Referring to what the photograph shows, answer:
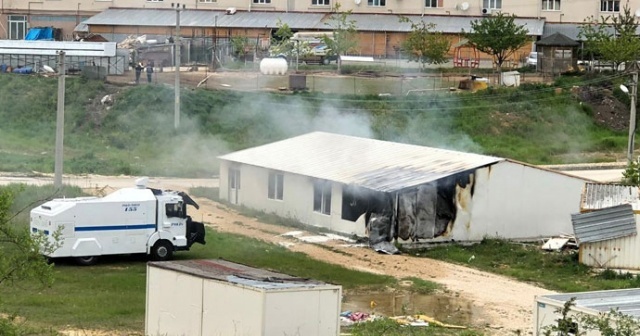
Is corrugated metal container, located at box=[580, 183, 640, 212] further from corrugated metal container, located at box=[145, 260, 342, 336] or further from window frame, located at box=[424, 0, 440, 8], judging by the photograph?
window frame, located at box=[424, 0, 440, 8]

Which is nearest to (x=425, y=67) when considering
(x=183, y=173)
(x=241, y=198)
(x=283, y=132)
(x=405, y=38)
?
(x=405, y=38)

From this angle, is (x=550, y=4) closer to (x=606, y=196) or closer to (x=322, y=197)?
(x=322, y=197)

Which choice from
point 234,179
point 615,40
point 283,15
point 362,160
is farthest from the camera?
point 283,15

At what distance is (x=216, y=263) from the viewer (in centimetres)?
2886

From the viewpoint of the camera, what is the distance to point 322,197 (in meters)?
45.4

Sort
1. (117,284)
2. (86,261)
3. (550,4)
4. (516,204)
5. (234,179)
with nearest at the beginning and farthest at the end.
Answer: (117,284), (86,261), (516,204), (234,179), (550,4)

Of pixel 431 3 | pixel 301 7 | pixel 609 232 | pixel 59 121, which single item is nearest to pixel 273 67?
pixel 301 7

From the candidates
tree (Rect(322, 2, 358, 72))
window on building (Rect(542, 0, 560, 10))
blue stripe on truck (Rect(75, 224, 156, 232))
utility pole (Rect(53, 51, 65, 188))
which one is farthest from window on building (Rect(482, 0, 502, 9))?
blue stripe on truck (Rect(75, 224, 156, 232))

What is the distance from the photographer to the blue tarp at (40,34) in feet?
288

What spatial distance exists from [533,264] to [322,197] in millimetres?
8111

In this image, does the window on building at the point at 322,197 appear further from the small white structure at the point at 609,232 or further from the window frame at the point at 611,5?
the window frame at the point at 611,5

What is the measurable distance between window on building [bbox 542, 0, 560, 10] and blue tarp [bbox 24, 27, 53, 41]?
31.4 m

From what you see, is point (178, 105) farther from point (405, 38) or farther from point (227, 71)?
point (405, 38)

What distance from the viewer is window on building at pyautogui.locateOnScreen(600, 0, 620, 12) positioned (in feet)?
284
